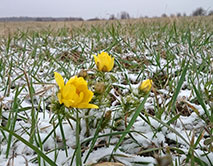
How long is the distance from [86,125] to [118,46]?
1568 mm

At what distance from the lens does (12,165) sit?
2.27 feet

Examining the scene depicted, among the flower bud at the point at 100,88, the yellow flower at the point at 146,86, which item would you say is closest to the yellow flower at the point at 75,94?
the flower bud at the point at 100,88

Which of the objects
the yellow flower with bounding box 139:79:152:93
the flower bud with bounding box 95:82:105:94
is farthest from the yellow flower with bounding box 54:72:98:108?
the yellow flower with bounding box 139:79:152:93

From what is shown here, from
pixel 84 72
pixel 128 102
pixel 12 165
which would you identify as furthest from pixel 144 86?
pixel 12 165

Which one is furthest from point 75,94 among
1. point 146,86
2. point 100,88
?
point 146,86

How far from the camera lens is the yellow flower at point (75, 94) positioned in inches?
23.6

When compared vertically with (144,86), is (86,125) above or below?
below

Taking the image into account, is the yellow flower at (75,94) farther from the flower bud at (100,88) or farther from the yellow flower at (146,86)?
the yellow flower at (146,86)

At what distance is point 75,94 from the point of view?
0.60m

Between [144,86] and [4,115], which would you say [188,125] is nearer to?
[144,86]

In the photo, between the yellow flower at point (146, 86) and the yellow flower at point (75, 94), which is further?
the yellow flower at point (146, 86)

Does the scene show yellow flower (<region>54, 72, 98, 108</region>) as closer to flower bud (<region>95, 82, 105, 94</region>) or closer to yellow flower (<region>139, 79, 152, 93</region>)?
flower bud (<region>95, 82, 105, 94</region>)

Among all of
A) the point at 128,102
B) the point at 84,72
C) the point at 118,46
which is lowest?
the point at 128,102

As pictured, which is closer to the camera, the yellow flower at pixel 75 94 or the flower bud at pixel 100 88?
the yellow flower at pixel 75 94
